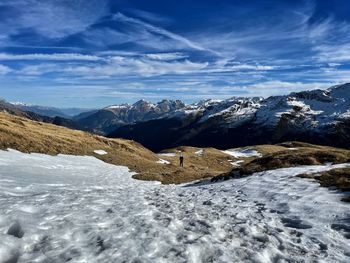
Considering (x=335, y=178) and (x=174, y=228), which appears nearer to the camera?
(x=174, y=228)

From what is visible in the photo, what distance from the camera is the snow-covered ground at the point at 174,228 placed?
11.5m

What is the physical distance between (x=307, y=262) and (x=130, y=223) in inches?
244

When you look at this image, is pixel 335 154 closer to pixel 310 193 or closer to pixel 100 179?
pixel 310 193

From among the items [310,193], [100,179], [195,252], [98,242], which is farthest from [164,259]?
[100,179]

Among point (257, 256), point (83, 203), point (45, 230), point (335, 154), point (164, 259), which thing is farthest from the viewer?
point (335, 154)

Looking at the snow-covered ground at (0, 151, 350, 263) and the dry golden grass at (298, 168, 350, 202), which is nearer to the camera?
the snow-covered ground at (0, 151, 350, 263)

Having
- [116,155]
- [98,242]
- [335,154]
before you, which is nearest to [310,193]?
[98,242]

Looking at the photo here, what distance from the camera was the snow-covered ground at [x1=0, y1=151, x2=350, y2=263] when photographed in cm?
1151

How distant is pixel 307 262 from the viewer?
11570 mm

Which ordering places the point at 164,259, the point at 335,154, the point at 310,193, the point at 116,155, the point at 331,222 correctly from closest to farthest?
the point at 164,259
the point at 331,222
the point at 310,193
the point at 335,154
the point at 116,155

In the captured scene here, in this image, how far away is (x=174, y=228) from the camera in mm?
14164

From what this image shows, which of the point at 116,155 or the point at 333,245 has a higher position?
the point at 333,245

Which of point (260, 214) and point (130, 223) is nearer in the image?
point (130, 223)

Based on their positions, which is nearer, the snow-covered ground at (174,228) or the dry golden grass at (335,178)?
the snow-covered ground at (174,228)
